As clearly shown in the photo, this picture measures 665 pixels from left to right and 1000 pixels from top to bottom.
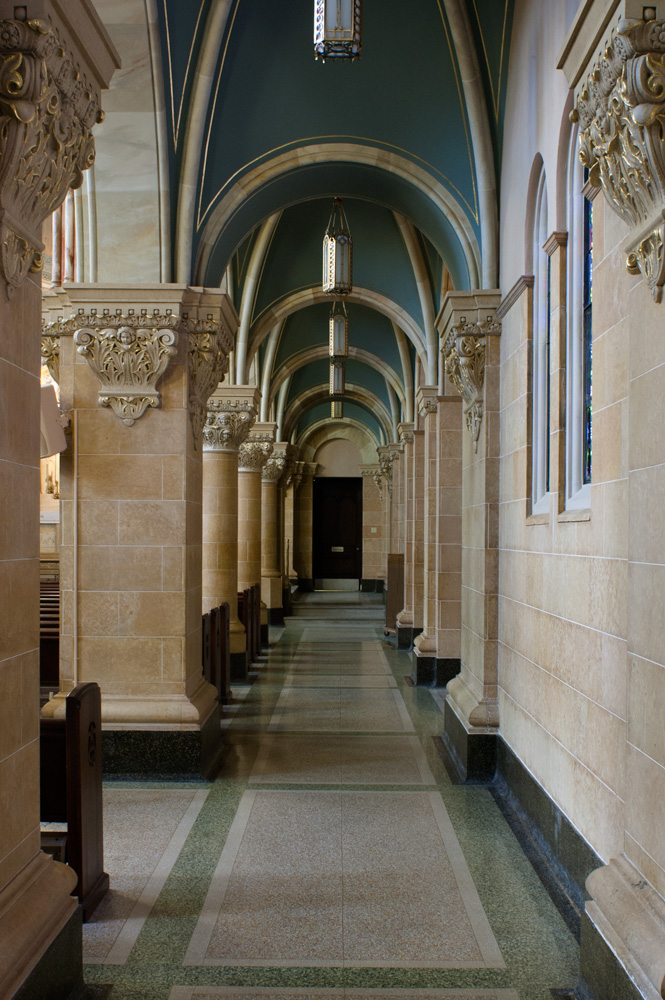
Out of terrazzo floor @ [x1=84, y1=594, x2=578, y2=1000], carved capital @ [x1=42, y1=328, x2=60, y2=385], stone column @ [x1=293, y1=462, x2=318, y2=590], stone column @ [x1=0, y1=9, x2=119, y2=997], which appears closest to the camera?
stone column @ [x1=0, y1=9, x2=119, y2=997]

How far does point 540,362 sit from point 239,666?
6.02m

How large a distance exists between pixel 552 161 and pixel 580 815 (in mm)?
3454

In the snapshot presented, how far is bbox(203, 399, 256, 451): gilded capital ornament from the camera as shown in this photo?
10430 millimetres

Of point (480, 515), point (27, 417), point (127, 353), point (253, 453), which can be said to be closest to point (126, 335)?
point (127, 353)

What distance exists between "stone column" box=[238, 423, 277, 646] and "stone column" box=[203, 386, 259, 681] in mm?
2594

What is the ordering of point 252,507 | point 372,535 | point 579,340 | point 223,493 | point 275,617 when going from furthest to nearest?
1. point 372,535
2. point 275,617
3. point 252,507
4. point 223,493
5. point 579,340

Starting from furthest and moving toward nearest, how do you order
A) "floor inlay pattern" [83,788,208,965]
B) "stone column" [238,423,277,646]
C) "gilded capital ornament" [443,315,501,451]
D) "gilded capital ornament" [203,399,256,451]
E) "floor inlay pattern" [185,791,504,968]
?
1. "stone column" [238,423,277,646]
2. "gilded capital ornament" [203,399,256,451]
3. "gilded capital ornament" [443,315,501,451]
4. "floor inlay pattern" [83,788,208,965]
5. "floor inlay pattern" [185,791,504,968]

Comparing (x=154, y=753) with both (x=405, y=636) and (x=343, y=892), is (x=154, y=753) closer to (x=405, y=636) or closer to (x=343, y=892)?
(x=343, y=892)

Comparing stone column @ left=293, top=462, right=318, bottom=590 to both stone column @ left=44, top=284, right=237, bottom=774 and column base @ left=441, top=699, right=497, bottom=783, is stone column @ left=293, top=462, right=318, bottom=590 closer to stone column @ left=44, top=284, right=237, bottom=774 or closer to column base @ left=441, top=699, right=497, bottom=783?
stone column @ left=44, top=284, right=237, bottom=774

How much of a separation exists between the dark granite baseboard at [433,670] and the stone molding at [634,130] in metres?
7.08

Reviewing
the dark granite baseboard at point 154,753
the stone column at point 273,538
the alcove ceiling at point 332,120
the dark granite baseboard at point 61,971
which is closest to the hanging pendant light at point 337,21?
the alcove ceiling at point 332,120

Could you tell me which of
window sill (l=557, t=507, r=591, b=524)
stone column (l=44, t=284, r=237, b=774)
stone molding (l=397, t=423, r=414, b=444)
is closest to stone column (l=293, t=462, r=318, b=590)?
stone molding (l=397, t=423, r=414, b=444)

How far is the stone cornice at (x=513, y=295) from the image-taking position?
534cm

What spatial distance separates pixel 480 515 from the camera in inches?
246
